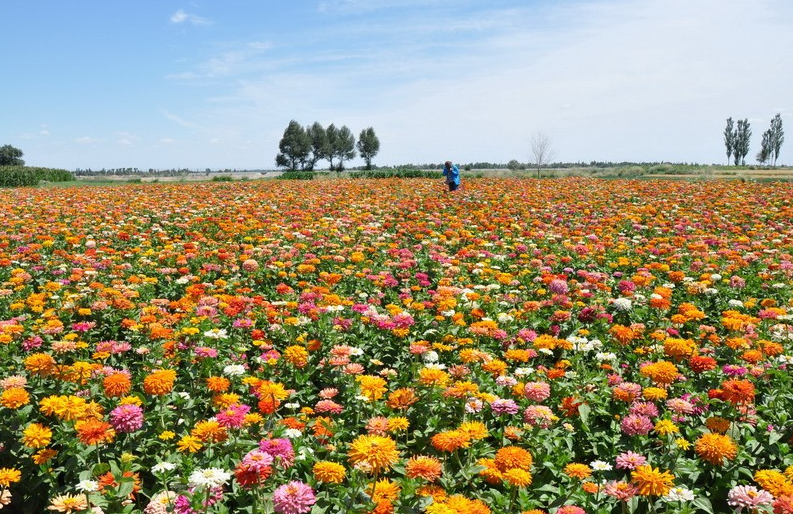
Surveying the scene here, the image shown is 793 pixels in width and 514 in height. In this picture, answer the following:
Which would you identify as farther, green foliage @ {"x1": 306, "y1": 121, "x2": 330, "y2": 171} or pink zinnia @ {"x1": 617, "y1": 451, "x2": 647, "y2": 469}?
green foliage @ {"x1": 306, "y1": 121, "x2": 330, "y2": 171}

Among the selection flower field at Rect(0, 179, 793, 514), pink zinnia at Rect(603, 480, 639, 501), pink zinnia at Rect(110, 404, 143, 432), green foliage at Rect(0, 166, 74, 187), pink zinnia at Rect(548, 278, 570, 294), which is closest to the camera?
pink zinnia at Rect(603, 480, 639, 501)

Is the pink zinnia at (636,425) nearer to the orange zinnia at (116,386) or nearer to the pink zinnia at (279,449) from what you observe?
the pink zinnia at (279,449)

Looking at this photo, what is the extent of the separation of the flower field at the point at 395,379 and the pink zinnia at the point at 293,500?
0.02 m

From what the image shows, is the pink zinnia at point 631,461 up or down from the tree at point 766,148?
down

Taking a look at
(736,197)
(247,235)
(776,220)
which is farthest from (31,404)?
(736,197)

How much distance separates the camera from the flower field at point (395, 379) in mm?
2502

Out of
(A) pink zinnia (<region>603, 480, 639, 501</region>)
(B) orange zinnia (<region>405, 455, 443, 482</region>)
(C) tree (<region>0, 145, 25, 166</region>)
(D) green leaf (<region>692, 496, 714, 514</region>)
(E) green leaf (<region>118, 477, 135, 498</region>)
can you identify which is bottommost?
(D) green leaf (<region>692, 496, 714, 514</region>)

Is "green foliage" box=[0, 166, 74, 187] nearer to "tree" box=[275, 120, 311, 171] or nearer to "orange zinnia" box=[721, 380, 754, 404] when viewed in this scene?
"orange zinnia" box=[721, 380, 754, 404]

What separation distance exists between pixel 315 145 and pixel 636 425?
295 feet

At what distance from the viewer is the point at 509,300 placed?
5.66m

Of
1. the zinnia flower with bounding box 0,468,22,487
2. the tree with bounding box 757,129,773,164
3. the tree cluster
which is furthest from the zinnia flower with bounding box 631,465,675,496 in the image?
the tree with bounding box 757,129,773,164

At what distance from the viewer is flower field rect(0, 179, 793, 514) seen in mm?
2502

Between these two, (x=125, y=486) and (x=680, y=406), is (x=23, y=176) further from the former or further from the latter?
(x=680, y=406)

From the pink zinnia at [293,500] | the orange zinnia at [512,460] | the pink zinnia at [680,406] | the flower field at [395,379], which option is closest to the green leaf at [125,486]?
the flower field at [395,379]
